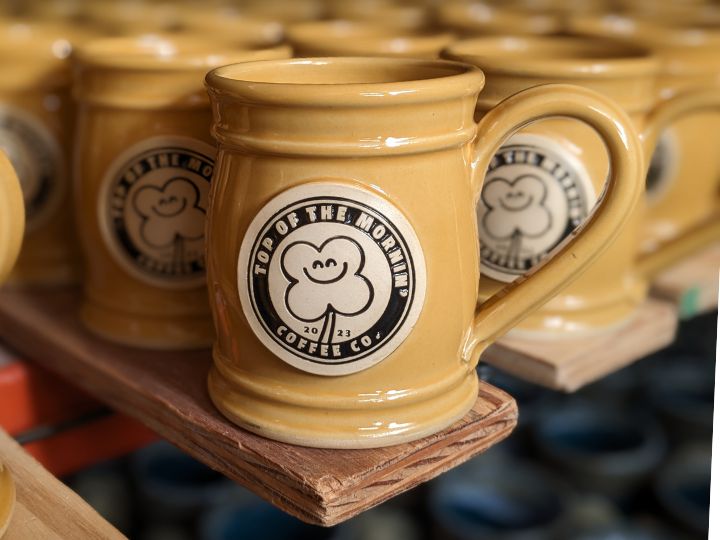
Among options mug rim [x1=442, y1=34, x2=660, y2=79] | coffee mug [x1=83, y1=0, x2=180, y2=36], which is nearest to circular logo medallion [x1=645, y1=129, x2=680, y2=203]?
mug rim [x1=442, y1=34, x2=660, y2=79]

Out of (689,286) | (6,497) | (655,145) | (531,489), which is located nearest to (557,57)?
(655,145)

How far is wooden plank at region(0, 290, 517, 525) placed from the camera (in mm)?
558

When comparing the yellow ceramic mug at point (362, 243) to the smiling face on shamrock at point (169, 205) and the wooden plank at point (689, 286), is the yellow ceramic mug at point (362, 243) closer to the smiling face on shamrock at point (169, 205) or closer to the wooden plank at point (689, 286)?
the smiling face on shamrock at point (169, 205)

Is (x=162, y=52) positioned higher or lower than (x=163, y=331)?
higher

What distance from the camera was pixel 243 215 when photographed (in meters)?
0.56

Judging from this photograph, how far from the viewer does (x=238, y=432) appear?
0.61 metres

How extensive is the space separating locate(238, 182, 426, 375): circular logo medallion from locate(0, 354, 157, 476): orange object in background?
317mm

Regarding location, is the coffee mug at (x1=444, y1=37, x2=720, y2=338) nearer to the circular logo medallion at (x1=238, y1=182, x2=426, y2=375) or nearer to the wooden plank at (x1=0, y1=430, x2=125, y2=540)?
the circular logo medallion at (x1=238, y1=182, x2=426, y2=375)

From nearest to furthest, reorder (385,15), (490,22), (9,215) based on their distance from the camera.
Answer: (9,215), (490,22), (385,15)

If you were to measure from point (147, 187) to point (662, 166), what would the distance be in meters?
0.50

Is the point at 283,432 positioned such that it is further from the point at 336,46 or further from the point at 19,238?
the point at 336,46

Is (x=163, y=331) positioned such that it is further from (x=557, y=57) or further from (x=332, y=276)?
(x=557, y=57)

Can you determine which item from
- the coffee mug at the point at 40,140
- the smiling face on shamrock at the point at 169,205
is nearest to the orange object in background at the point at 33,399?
the coffee mug at the point at 40,140

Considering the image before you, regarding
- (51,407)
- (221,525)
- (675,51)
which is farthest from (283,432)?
(221,525)
